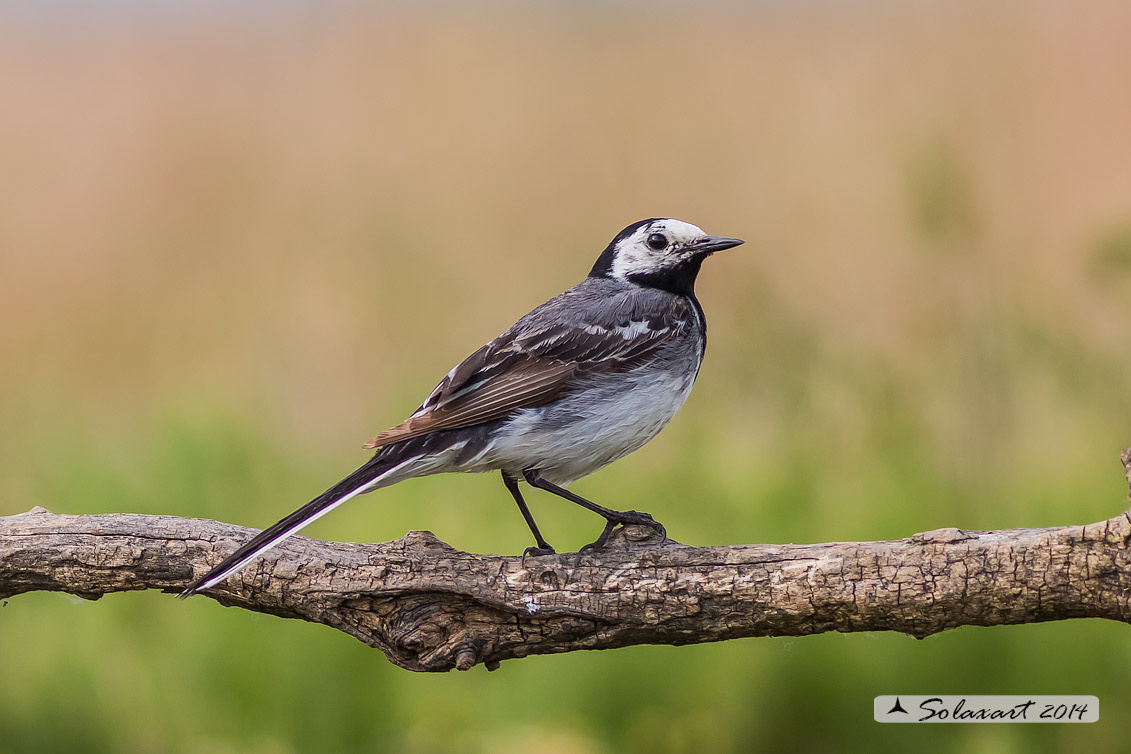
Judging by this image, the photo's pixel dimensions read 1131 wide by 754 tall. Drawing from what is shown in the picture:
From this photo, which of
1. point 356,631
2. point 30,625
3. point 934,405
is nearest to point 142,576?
point 356,631

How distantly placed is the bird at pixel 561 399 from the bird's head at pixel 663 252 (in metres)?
0.04

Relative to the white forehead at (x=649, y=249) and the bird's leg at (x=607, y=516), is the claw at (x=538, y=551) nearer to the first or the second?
the bird's leg at (x=607, y=516)

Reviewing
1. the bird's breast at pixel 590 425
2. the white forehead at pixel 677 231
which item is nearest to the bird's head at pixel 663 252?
the white forehead at pixel 677 231

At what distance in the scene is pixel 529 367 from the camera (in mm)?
3725

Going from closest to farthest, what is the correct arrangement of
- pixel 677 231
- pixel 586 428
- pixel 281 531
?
pixel 281 531, pixel 586 428, pixel 677 231

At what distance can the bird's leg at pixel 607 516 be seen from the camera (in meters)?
3.43

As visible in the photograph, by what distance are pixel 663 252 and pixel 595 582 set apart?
165 centimetres

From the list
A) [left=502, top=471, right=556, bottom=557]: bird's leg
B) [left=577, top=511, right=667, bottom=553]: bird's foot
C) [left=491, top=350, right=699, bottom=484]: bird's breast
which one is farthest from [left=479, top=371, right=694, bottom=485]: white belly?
[left=577, top=511, right=667, bottom=553]: bird's foot

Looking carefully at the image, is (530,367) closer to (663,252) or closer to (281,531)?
(663,252)

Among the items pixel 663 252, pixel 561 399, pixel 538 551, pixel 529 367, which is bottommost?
pixel 538 551

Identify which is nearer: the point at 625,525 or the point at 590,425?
the point at 625,525

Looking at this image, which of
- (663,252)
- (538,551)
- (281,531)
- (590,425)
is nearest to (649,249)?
(663,252)

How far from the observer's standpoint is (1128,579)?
274 centimetres

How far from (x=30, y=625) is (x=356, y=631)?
2568 mm
